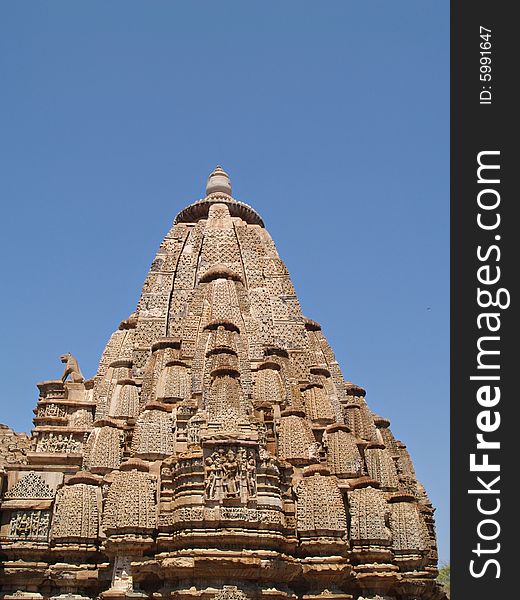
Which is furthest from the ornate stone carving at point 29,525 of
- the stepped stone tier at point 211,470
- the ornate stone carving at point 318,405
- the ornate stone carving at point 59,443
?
the ornate stone carving at point 318,405

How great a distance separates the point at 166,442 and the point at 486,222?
12.0 meters

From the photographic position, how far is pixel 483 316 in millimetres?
12688

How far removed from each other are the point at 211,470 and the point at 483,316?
890 cm

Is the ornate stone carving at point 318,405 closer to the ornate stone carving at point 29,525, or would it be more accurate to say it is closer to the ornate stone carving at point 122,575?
the ornate stone carving at point 122,575

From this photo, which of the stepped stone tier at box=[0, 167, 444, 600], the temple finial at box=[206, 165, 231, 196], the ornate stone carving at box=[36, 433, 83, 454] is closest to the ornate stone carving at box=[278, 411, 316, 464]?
the stepped stone tier at box=[0, 167, 444, 600]

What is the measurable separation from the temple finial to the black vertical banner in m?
20.6

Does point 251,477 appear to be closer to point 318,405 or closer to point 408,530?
point 318,405

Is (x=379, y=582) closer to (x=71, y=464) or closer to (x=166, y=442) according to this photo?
(x=166, y=442)

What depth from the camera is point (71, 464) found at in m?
24.0

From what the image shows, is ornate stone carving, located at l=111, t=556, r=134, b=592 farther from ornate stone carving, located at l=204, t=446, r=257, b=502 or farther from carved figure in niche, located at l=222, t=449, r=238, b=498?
carved figure in niche, located at l=222, t=449, r=238, b=498

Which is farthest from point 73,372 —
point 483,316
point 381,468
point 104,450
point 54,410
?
point 483,316

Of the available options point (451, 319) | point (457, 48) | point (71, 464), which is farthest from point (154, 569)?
point (457, 48)

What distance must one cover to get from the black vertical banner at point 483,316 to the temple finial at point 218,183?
67.5 ft

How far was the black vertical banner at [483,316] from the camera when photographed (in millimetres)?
12203
